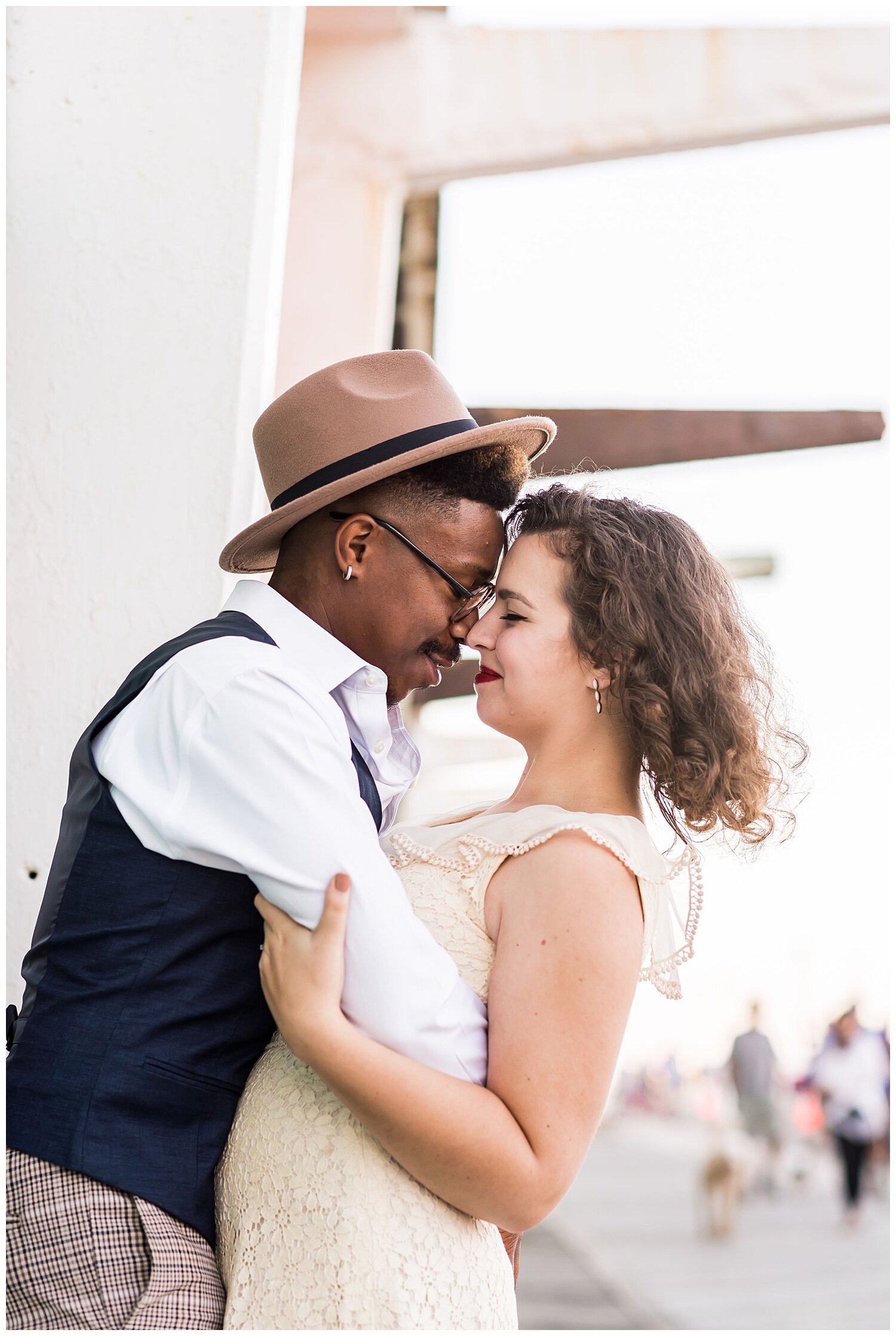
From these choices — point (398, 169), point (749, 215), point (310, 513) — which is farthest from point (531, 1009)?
point (749, 215)

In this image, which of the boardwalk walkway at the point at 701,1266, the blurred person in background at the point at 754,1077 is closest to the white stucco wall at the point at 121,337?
the boardwalk walkway at the point at 701,1266

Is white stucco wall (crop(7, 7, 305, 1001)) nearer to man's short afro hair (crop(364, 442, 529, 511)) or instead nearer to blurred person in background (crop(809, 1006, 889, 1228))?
man's short afro hair (crop(364, 442, 529, 511))

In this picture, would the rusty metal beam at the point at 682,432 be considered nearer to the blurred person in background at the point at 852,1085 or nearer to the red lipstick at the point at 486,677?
the red lipstick at the point at 486,677

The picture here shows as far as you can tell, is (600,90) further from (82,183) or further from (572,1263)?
(572,1263)

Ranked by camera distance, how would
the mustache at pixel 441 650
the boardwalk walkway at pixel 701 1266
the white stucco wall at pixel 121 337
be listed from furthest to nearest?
1. the boardwalk walkway at pixel 701 1266
2. the white stucco wall at pixel 121 337
3. the mustache at pixel 441 650

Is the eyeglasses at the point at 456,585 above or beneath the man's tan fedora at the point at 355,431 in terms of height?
beneath

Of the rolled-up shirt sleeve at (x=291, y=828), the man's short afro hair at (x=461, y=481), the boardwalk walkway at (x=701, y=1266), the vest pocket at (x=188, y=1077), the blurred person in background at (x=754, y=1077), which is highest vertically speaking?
the man's short afro hair at (x=461, y=481)

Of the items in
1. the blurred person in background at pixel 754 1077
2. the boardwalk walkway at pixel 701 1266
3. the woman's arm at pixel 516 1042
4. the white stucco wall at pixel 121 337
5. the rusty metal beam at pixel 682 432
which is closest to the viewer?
the woman's arm at pixel 516 1042

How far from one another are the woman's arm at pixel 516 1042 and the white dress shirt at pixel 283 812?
36 mm

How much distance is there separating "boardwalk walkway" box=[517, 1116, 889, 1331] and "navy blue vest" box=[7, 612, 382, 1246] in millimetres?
9108

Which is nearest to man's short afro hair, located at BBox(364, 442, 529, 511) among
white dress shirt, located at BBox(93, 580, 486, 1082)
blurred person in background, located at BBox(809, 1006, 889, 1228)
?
white dress shirt, located at BBox(93, 580, 486, 1082)

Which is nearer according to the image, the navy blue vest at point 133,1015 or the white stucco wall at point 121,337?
the navy blue vest at point 133,1015

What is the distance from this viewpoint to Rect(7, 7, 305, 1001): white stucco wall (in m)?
2.68

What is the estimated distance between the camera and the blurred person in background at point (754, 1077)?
14.8 m
